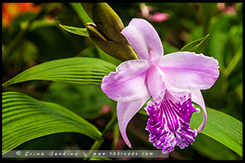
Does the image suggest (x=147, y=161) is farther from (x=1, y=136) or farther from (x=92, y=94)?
(x=1, y=136)

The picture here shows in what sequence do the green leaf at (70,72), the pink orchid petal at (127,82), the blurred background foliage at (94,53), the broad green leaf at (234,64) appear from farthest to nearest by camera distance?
the broad green leaf at (234,64) → the blurred background foliage at (94,53) → the green leaf at (70,72) → the pink orchid petal at (127,82)

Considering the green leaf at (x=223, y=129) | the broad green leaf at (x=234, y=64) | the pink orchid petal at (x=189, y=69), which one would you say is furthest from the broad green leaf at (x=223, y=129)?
the broad green leaf at (x=234, y=64)

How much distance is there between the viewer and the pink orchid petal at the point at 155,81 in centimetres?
42

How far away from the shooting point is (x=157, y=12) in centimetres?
102

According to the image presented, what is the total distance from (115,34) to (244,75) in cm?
55

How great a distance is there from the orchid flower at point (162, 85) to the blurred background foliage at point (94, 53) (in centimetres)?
36

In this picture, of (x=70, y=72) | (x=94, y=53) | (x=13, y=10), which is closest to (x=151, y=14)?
(x=94, y=53)

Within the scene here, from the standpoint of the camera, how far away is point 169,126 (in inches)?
16.8

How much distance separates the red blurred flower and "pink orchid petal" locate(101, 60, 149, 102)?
616 millimetres

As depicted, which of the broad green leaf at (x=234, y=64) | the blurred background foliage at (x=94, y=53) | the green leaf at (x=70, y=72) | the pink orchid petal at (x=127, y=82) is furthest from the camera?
the broad green leaf at (x=234, y=64)

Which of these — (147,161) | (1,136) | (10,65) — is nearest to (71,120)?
(1,136)

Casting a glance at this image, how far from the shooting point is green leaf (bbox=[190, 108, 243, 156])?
494 millimetres

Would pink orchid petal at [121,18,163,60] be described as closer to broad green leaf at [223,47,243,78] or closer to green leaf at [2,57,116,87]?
green leaf at [2,57,116,87]

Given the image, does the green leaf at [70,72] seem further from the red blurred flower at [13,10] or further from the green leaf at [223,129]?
the red blurred flower at [13,10]
